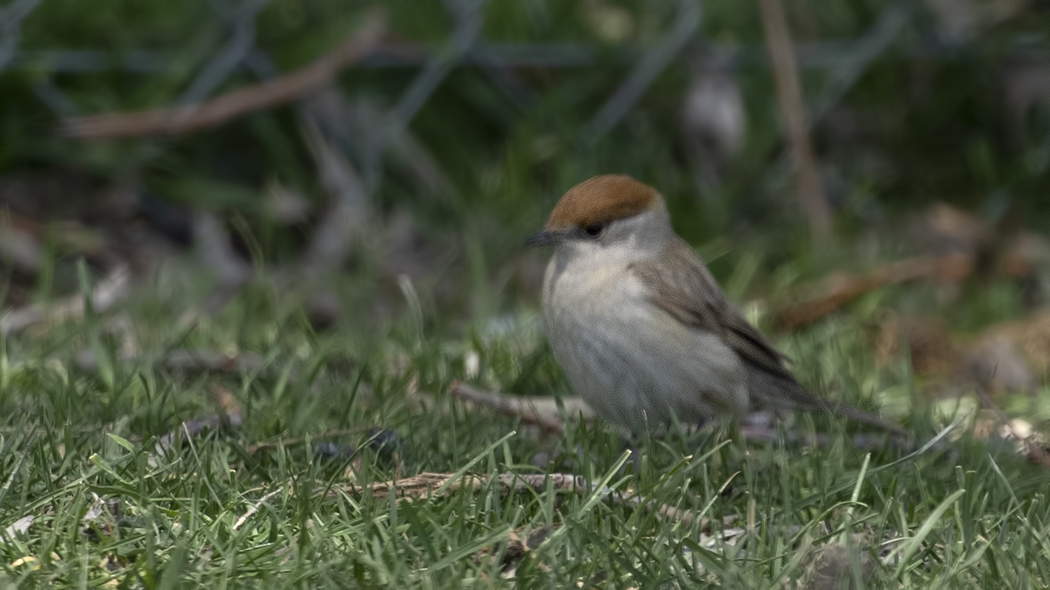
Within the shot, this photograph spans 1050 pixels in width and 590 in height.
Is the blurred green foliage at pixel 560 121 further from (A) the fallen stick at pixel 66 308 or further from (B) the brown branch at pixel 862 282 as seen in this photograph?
(A) the fallen stick at pixel 66 308

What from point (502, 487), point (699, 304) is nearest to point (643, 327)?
point (699, 304)

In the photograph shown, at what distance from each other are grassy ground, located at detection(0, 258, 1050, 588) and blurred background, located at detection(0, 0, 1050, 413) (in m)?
1.13

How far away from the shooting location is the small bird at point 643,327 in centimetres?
439

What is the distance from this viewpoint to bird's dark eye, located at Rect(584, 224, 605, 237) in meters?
4.67

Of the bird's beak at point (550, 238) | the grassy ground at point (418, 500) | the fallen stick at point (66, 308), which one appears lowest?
the fallen stick at point (66, 308)

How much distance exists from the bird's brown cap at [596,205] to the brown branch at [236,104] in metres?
2.46

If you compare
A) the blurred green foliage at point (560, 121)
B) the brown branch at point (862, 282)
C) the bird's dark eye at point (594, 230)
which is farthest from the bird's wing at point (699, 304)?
the blurred green foliage at point (560, 121)

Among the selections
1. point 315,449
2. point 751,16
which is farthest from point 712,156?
point 315,449

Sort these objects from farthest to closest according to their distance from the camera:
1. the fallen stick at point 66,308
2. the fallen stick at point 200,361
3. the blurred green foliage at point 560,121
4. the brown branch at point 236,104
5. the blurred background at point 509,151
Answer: the blurred green foliage at point 560,121, the brown branch at point 236,104, the blurred background at point 509,151, the fallen stick at point 66,308, the fallen stick at point 200,361

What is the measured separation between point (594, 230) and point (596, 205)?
86 millimetres

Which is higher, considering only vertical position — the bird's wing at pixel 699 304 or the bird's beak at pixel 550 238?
the bird's beak at pixel 550 238

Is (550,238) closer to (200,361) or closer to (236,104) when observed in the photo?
(200,361)

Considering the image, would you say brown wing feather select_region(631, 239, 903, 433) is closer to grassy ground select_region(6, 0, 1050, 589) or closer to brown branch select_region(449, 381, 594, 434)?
grassy ground select_region(6, 0, 1050, 589)

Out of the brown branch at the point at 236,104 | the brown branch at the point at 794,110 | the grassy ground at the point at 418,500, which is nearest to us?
the grassy ground at the point at 418,500
